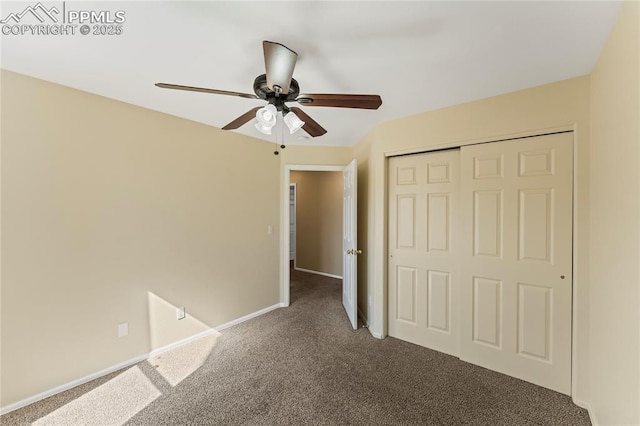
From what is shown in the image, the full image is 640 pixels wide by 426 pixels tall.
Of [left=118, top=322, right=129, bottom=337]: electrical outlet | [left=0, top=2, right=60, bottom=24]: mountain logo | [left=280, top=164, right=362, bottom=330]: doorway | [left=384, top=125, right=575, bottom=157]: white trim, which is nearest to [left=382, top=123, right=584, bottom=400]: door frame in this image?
[left=384, top=125, right=575, bottom=157]: white trim

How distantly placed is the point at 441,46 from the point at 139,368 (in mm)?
3359

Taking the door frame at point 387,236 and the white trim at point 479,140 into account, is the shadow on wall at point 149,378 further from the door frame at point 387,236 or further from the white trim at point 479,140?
the white trim at point 479,140

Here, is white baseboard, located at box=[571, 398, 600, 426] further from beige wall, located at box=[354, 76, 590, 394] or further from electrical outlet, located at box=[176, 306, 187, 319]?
electrical outlet, located at box=[176, 306, 187, 319]

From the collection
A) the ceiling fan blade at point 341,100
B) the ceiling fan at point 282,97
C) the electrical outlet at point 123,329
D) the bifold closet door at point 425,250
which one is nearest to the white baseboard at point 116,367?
the electrical outlet at point 123,329

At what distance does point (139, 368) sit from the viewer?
2.16m

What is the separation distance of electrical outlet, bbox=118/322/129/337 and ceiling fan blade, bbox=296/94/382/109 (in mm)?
2423

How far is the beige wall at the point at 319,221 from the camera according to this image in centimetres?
505

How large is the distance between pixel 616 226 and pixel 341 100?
162 centimetres

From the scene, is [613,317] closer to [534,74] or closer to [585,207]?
[585,207]

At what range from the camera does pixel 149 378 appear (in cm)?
204

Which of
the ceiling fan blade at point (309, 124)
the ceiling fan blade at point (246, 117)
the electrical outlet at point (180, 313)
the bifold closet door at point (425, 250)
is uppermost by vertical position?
the ceiling fan blade at point (246, 117)

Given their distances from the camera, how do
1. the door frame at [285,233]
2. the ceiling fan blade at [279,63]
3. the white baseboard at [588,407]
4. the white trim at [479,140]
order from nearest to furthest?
the ceiling fan blade at [279,63]
the white baseboard at [588,407]
the white trim at [479,140]
the door frame at [285,233]

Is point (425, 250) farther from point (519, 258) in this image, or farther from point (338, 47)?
point (338, 47)

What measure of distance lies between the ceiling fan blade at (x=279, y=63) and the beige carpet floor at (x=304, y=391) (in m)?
2.06
